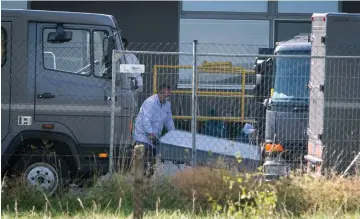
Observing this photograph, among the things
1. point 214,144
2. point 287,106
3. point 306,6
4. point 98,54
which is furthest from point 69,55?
point 306,6

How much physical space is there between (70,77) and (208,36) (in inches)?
377

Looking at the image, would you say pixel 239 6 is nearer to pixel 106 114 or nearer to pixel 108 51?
pixel 108 51

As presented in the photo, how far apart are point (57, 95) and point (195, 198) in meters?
2.66

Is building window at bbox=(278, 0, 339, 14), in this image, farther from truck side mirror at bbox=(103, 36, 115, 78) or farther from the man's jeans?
truck side mirror at bbox=(103, 36, 115, 78)

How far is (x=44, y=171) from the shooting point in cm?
970

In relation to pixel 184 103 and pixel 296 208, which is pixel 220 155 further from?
pixel 184 103

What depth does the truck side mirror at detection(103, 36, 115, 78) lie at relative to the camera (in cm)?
993

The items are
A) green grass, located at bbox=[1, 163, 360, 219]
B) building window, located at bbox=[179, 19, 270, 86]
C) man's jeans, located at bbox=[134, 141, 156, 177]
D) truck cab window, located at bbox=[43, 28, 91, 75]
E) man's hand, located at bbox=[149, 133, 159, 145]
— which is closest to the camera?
green grass, located at bbox=[1, 163, 360, 219]

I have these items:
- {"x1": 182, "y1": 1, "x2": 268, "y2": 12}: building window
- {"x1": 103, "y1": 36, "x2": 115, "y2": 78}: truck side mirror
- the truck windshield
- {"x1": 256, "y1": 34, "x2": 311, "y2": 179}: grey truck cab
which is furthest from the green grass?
{"x1": 182, "y1": 1, "x2": 268, "y2": 12}: building window

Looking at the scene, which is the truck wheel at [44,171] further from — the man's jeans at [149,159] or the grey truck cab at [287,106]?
the grey truck cab at [287,106]

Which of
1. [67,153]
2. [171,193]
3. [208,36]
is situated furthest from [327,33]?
[208,36]

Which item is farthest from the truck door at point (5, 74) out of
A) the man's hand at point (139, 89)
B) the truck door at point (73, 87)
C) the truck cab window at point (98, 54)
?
the man's hand at point (139, 89)

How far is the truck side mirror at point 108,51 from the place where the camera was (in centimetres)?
993

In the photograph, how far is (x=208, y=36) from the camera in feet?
62.4
